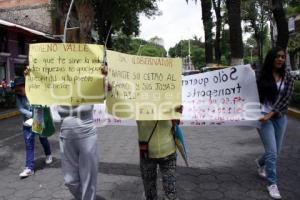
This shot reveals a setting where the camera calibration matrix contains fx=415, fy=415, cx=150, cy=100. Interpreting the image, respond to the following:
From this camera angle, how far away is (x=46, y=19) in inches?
1531

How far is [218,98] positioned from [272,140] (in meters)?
0.79

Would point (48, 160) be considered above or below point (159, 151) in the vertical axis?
below

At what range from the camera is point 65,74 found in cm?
403

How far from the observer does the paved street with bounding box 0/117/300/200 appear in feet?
16.2

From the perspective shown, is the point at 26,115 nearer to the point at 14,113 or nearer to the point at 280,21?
the point at 280,21

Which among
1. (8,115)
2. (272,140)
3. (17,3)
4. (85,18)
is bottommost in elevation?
(8,115)

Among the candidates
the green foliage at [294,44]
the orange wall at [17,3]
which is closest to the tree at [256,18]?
the green foliage at [294,44]

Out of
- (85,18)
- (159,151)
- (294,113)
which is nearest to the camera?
(159,151)

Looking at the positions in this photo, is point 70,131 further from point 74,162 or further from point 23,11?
point 23,11

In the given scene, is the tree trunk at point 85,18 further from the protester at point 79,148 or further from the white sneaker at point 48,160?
the protester at point 79,148

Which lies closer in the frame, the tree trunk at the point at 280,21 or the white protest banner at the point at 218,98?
the white protest banner at the point at 218,98

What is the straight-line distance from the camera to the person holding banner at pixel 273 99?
15.1ft

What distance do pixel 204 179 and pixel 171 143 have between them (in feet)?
6.15

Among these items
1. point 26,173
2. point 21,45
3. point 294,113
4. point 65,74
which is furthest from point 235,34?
point 21,45
